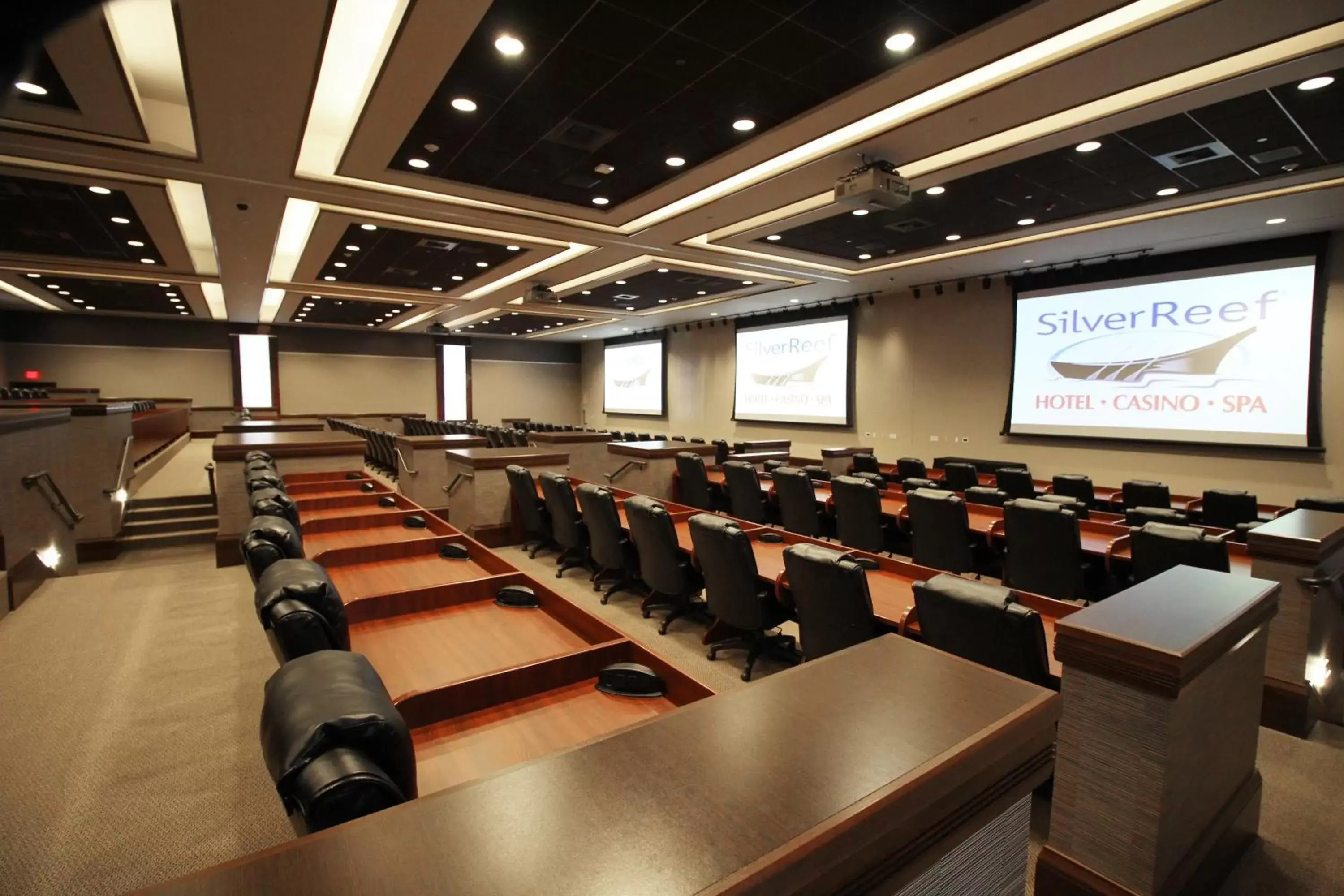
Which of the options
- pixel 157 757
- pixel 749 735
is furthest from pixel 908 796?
pixel 157 757

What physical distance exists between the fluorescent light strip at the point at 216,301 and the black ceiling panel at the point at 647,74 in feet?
25.6

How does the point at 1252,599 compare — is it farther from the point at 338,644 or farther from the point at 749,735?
the point at 338,644

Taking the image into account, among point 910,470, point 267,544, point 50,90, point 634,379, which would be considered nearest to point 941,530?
point 910,470

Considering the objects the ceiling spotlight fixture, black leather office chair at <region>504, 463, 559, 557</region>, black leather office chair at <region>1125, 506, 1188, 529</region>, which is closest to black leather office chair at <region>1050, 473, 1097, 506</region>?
black leather office chair at <region>1125, 506, 1188, 529</region>

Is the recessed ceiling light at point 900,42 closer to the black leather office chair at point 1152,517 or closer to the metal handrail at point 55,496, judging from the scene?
the black leather office chair at point 1152,517

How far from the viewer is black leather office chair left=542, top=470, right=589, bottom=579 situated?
4965 millimetres

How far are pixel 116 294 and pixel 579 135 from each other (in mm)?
11347

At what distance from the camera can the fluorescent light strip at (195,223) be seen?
251 inches

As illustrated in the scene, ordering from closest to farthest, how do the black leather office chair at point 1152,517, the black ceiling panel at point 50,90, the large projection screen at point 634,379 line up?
the black ceiling panel at point 50,90, the black leather office chair at point 1152,517, the large projection screen at point 634,379

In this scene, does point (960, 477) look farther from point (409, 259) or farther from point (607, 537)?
point (409, 259)

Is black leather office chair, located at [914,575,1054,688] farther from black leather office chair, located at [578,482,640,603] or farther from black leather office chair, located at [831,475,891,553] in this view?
black leather office chair, located at [831,475,891,553]

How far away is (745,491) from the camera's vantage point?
5.92 m

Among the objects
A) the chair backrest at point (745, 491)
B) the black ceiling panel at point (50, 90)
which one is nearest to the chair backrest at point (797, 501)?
the chair backrest at point (745, 491)

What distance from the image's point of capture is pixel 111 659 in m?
3.34
